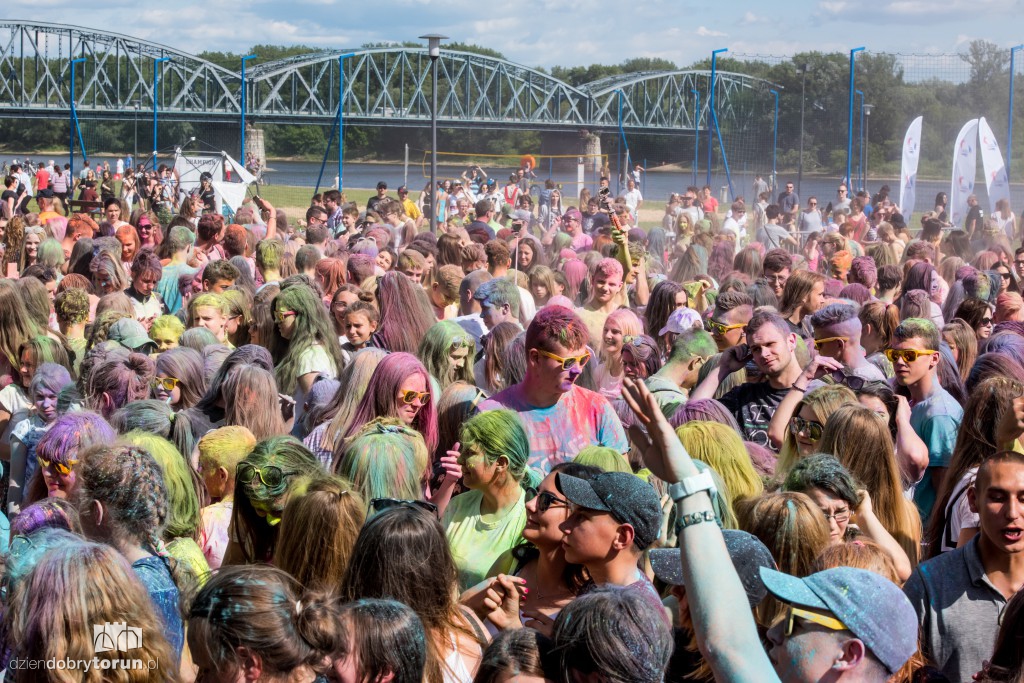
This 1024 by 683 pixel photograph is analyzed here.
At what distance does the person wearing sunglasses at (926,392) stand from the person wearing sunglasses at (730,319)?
107 centimetres

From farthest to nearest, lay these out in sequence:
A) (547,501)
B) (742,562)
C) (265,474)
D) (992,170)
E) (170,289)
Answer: (992,170) → (170,289) → (265,474) → (547,501) → (742,562)

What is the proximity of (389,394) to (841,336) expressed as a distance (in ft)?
7.50

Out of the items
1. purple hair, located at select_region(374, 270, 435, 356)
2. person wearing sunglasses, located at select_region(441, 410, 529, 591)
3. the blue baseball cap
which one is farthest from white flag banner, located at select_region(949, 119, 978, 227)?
the blue baseball cap

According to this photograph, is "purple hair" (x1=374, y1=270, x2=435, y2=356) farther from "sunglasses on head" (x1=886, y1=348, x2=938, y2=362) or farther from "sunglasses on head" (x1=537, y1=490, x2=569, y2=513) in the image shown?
"sunglasses on head" (x1=537, y1=490, x2=569, y2=513)

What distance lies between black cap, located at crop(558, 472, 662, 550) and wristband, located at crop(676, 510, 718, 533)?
0.89 metres

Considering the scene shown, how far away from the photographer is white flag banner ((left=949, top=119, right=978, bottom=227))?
1862 cm

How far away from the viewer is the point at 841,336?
5637mm

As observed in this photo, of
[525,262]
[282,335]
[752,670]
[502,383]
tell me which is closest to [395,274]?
[282,335]

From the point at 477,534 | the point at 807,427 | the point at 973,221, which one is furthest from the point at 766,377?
the point at 973,221

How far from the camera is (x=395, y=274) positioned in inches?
262

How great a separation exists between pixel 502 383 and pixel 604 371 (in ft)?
2.31

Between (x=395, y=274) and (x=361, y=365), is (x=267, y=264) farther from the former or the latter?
(x=361, y=365)

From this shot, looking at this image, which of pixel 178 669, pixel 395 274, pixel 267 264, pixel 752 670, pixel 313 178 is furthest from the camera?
pixel 313 178

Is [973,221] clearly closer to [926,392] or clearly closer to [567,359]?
[926,392]
